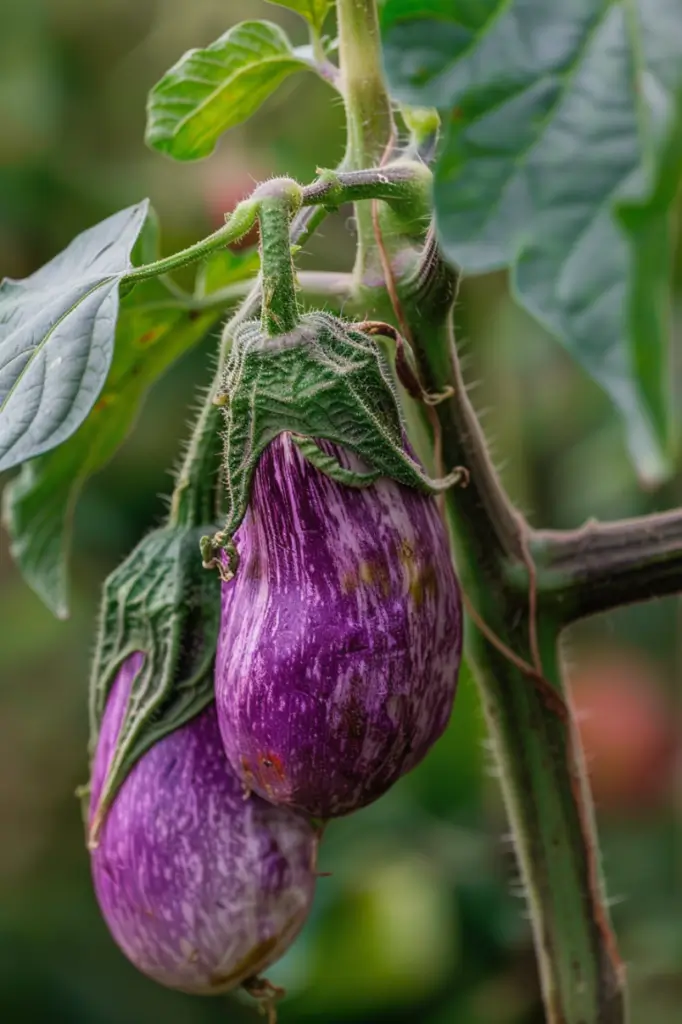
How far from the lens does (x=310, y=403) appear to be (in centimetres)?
52

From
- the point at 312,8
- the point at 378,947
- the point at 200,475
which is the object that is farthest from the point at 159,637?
the point at 378,947

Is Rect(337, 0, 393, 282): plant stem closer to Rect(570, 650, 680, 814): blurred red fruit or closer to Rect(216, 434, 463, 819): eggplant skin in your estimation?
Rect(216, 434, 463, 819): eggplant skin

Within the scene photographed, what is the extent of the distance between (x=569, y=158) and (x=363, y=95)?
0.96ft

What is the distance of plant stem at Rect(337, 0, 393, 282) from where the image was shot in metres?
0.62

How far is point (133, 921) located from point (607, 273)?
1.40 feet

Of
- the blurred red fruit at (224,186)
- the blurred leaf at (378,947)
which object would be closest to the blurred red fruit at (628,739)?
the blurred leaf at (378,947)

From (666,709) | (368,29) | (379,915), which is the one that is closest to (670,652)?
(666,709)

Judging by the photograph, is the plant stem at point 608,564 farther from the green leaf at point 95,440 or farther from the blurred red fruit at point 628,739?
the blurred red fruit at point 628,739

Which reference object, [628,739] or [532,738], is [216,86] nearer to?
[532,738]

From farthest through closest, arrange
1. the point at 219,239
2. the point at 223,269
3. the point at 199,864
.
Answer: the point at 223,269 < the point at 199,864 < the point at 219,239

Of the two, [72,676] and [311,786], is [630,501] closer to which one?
[72,676]

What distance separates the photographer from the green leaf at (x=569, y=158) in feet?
1.11

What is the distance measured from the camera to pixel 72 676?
1904mm

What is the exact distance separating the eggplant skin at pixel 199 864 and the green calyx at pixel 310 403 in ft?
0.42
